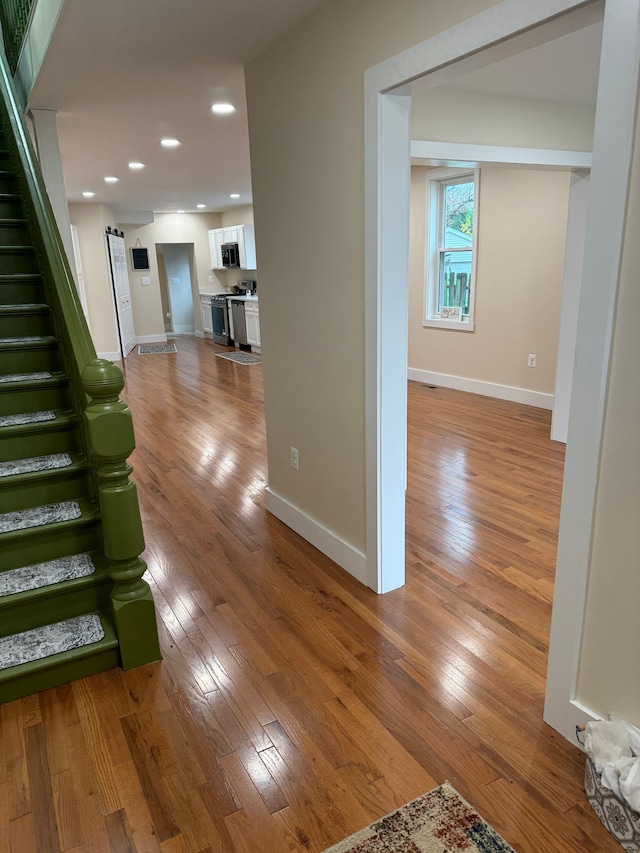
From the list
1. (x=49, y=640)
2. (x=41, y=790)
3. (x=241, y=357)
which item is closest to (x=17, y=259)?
(x=49, y=640)

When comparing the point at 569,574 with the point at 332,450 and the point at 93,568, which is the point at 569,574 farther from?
the point at 93,568

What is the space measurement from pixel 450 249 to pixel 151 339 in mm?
6954

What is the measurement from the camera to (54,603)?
7.02 feet

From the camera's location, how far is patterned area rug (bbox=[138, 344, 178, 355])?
33.1 ft

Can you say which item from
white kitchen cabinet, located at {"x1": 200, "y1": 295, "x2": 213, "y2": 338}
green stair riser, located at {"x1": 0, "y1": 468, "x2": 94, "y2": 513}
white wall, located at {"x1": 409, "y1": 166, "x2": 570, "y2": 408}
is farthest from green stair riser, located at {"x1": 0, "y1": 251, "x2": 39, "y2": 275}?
white kitchen cabinet, located at {"x1": 200, "y1": 295, "x2": 213, "y2": 338}

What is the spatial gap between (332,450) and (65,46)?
7.14ft

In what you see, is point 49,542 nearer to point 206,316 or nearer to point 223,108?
point 223,108

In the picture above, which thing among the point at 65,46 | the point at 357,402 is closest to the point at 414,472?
the point at 357,402

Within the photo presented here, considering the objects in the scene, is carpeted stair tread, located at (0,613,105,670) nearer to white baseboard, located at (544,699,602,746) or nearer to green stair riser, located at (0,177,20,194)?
white baseboard, located at (544,699,602,746)

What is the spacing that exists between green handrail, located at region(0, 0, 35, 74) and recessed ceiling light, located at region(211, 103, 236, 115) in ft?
3.40

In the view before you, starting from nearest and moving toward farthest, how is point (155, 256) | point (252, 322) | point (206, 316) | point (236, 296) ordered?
point (252, 322) < point (236, 296) < point (155, 256) < point (206, 316)

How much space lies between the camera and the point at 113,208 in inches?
386

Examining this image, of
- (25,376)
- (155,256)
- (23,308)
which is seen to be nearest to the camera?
(25,376)

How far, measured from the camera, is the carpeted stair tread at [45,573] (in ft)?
6.84
